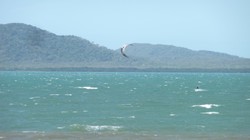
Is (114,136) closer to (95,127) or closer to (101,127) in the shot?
(101,127)

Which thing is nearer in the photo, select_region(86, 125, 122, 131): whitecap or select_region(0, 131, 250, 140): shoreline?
select_region(0, 131, 250, 140): shoreline

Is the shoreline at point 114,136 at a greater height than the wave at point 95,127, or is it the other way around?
the wave at point 95,127

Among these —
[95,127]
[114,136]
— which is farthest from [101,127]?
[114,136]

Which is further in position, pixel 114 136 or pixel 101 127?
pixel 101 127

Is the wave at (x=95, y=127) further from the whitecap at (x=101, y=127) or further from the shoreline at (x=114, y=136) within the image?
the shoreline at (x=114, y=136)

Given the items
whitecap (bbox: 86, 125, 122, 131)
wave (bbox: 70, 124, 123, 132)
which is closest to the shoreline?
wave (bbox: 70, 124, 123, 132)

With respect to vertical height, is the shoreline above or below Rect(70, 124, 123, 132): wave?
below

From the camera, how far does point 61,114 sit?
5478 centimetres

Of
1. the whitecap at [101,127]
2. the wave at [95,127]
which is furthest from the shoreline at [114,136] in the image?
the whitecap at [101,127]

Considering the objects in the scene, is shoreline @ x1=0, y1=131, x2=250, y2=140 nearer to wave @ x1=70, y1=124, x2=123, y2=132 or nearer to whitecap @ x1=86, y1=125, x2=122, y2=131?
wave @ x1=70, y1=124, x2=123, y2=132

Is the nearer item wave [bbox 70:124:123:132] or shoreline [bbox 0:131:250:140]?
shoreline [bbox 0:131:250:140]

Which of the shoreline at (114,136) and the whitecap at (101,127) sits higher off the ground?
the whitecap at (101,127)

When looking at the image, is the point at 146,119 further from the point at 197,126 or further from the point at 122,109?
the point at 122,109

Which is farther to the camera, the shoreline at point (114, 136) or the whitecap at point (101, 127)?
the whitecap at point (101, 127)
